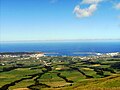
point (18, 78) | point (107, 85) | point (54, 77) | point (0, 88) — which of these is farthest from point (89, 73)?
point (107, 85)

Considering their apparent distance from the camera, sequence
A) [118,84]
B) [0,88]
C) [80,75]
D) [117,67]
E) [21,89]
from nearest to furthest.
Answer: [118,84] → [21,89] → [0,88] → [80,75] → [117,67]

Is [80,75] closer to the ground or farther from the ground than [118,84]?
closer to the ground

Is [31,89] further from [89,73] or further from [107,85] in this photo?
[89,73]

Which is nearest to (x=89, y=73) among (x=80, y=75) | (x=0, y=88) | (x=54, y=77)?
(x=80, y=75)

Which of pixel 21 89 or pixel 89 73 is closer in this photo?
pixel 21 89

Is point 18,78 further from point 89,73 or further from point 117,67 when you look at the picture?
point 117,67

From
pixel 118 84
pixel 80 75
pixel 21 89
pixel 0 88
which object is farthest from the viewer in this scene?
pixel 80 75

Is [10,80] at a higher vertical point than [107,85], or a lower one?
lower

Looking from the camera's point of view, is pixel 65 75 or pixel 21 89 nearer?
pixel 21 89

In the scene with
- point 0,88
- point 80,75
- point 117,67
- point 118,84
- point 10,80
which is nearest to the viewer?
point 118,84
